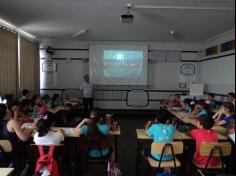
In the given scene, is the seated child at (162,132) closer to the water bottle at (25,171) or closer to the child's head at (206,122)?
the child's head at (206,122)

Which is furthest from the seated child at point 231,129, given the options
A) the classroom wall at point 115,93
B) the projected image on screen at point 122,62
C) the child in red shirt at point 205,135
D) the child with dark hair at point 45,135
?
the classroom wall at point 115,93

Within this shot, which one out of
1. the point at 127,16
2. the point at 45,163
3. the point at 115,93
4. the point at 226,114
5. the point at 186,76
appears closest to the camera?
the point at 226,114

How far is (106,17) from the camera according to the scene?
5.36 m

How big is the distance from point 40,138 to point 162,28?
465 centimetres

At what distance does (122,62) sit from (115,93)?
117 cm

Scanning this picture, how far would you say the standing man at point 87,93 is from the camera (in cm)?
843

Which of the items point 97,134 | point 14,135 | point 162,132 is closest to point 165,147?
point 162,132

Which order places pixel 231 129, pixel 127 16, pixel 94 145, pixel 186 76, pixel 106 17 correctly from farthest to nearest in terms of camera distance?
pixel 186 76 < pixel 106 17 < pixel 127 16 < pixel 94 145 < pixel 231 129

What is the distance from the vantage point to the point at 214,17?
16.8 feet

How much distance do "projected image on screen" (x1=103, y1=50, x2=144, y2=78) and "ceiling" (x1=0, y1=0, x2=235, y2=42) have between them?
5.57 feet

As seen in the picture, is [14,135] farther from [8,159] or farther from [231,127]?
[231,127]

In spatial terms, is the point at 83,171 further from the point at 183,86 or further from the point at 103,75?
the point at 183,86

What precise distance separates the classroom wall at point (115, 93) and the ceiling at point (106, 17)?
70.8 inches

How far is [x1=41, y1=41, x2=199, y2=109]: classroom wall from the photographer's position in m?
9.12
